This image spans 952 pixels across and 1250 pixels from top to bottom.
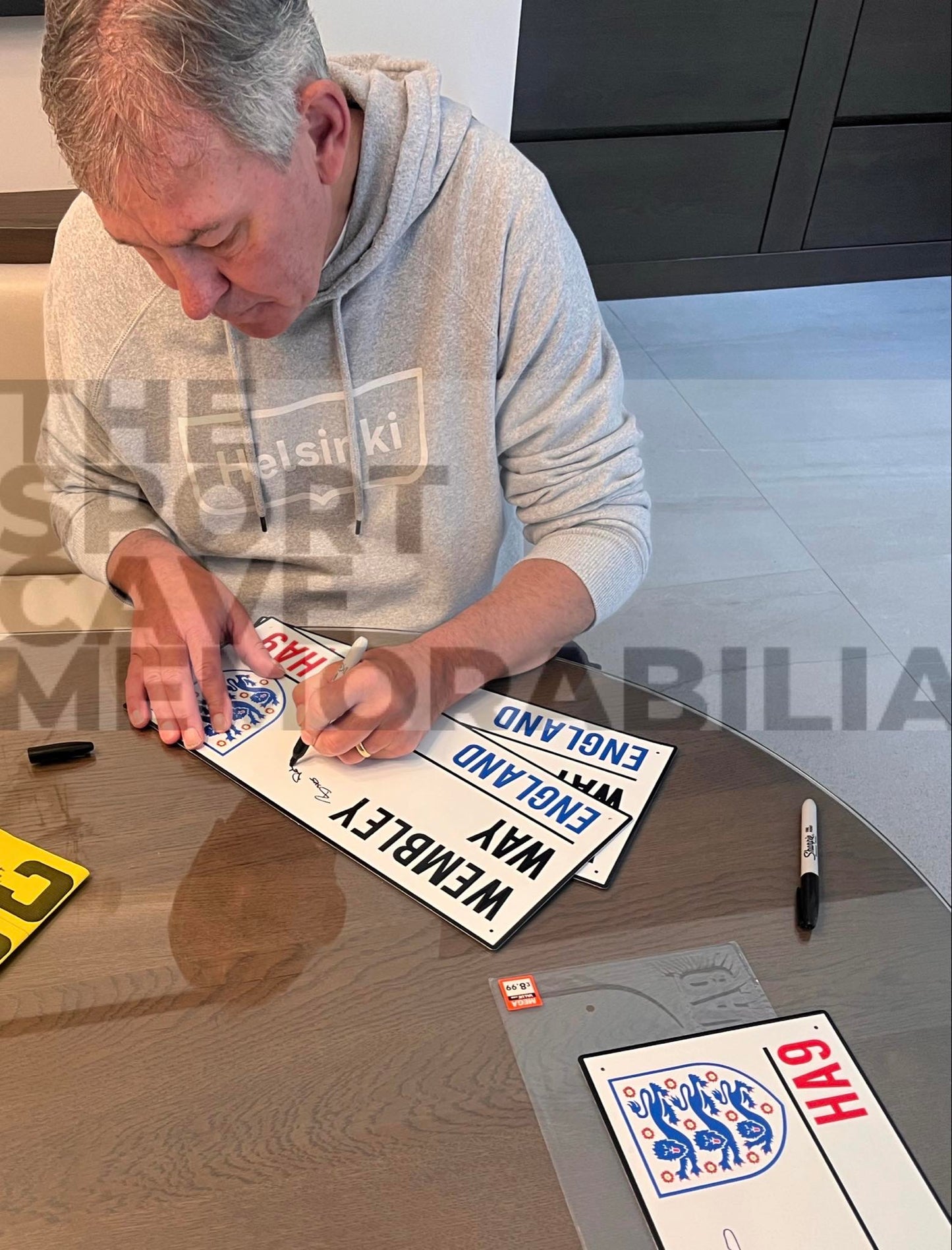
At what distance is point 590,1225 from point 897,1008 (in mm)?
272

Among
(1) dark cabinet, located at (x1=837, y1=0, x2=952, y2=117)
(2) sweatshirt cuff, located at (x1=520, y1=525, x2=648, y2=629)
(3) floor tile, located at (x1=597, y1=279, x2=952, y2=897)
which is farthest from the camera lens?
(1) dark cabinet, located at (x1=837, y1=0, x2=952, y2=117)

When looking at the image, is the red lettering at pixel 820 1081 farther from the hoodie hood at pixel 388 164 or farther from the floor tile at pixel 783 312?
the floor tile at pixel 783 312

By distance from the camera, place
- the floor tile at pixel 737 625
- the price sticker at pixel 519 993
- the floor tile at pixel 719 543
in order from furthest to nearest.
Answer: the floor tile at pixel 719 543, the floor tile at pixel 737 625, the price sticker at pixel 519 993

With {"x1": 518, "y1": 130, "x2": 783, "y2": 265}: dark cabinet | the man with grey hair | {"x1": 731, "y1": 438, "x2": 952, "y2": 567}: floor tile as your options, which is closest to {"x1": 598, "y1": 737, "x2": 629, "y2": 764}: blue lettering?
the man with grey hair

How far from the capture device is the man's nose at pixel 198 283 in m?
0.85

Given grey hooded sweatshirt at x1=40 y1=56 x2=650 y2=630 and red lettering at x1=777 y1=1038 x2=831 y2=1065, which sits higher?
grey hooded sweatshirt at x1=40 y1=56 x2=650 y2=630

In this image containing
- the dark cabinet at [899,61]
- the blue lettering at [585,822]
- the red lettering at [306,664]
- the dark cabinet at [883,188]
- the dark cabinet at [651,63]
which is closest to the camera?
the blue lettering at [585,822]

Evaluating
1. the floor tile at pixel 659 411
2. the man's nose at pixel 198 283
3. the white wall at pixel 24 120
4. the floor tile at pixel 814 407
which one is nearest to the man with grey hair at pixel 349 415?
the man's nose at pixel 198 283

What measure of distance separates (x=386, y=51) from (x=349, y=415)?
4.50ft

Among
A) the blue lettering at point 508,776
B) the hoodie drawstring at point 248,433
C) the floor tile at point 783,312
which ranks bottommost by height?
the floor tile at point 783,312

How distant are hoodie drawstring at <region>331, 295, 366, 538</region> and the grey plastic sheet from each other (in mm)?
588

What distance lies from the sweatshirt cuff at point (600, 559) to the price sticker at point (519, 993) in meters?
0.45

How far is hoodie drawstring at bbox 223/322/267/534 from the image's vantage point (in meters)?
1.09

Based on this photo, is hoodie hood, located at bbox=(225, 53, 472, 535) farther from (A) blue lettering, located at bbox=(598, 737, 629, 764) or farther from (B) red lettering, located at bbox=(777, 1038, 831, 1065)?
(B) red lettering, located at bbox=(777, 1038, 831, 1065)
